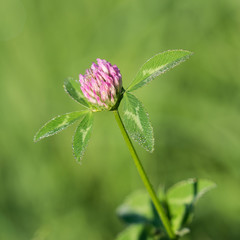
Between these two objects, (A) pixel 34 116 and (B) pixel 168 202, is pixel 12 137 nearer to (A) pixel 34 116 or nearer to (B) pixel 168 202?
(A) pixel 34 116

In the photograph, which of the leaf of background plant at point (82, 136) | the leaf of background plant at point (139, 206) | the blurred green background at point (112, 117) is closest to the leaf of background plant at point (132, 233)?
the leaf of background plant at point (139, 206)

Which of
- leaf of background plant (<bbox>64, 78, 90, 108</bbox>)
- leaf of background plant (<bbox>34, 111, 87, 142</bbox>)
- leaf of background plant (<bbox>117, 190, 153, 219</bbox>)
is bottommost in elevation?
leaf of background plant (<bbox>117, 190, 153, 219</bbox>)

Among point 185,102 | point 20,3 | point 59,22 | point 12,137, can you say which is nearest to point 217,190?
point 185,102

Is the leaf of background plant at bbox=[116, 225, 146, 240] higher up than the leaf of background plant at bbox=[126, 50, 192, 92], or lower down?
lower down

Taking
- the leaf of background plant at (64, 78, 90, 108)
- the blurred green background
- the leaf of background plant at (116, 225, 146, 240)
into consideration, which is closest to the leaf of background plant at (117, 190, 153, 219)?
the leaf of background plant at (116, 225, 146, 240)

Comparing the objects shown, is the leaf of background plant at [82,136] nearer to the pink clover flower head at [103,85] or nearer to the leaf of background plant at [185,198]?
the pink clover flower head at [103,85]

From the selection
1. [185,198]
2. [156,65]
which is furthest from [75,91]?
[185,198]

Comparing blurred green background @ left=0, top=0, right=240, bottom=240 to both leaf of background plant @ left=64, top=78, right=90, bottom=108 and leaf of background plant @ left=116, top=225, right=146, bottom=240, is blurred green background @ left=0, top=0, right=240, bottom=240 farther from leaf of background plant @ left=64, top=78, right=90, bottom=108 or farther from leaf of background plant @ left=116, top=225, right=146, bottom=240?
leaf of background plant @ left=64, top=78, right=90, bottom=108
